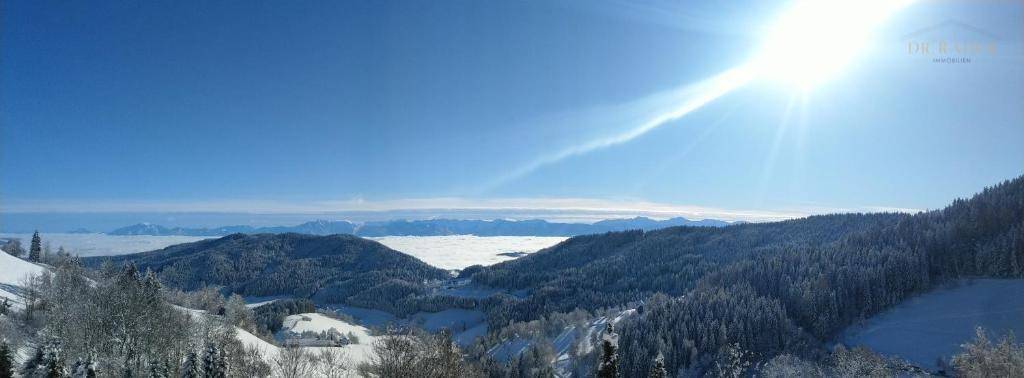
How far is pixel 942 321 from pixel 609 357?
12576 cm

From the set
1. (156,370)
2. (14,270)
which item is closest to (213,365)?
(156,370)

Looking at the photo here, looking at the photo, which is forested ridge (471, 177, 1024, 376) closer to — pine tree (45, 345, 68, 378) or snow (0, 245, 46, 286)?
pine tree (45, 345, 68, 378)

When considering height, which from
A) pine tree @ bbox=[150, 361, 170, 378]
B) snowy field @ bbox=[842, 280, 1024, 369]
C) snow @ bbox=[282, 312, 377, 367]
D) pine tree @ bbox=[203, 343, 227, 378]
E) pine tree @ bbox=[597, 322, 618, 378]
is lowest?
snow @ bbox=[282, 312, 377, 367]

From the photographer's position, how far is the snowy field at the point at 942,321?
103 metres

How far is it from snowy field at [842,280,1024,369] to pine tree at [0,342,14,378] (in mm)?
140931

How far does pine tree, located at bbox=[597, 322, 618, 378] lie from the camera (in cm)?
3161

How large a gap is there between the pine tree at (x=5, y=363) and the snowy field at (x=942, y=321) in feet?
462

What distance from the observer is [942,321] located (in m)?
112

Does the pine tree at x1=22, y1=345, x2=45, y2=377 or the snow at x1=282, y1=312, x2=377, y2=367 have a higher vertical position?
the pine tree at x1=22, y1=345, x2=45, y2=377

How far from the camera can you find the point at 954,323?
110 metres

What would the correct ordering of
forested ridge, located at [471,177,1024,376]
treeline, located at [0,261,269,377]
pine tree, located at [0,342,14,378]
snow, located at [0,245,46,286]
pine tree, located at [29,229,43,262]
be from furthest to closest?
pine tree, located at [29,229,43,262]
snow, located at [0,245,46,286]
forested ridge, located at [471,177,1024,376]
treeline, located at [0,261,269,377]
pine tree, located at [0,342,14,378]

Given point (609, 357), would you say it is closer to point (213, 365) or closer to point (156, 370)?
point (213, 365)

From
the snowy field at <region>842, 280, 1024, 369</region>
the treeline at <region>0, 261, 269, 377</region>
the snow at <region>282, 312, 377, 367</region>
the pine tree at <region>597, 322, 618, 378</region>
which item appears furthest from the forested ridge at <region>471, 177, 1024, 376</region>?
the snow at <region>282, 312, 377, 367</region>

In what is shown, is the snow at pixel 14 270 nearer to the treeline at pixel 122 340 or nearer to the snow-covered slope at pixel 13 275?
the snow-covered slope at pixel 13 275
